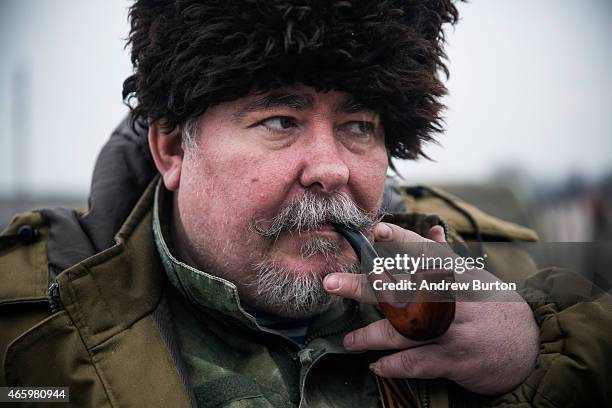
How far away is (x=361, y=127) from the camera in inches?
70.9

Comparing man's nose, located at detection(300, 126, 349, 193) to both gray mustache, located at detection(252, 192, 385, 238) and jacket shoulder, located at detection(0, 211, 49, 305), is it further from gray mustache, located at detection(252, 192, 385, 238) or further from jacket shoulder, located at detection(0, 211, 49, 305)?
jacket shoulder, located at detection(0, 211, 49, 305)

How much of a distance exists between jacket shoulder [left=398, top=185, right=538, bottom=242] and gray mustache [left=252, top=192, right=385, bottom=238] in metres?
0.78

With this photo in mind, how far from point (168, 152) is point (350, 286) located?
2.72 feet

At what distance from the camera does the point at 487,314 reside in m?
1.63

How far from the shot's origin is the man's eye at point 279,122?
1.69 m

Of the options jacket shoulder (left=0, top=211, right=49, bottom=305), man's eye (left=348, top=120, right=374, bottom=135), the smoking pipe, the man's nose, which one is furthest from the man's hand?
jacket shoulder (left=0, top=211, right=49, bottom=305)

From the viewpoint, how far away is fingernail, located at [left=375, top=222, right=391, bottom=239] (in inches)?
66.8

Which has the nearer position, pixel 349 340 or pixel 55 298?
pixel 55 298

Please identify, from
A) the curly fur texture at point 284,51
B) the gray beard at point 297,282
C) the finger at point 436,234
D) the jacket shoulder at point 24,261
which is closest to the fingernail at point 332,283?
the gray beard at point 297,282

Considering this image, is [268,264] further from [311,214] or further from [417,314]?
[417,314]

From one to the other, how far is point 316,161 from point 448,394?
784 millimetres

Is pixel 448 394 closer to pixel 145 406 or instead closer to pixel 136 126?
pixel 145 406

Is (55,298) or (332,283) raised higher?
(332,283)

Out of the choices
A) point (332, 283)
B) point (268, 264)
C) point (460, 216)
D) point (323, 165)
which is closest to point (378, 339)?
point (332, 283)
